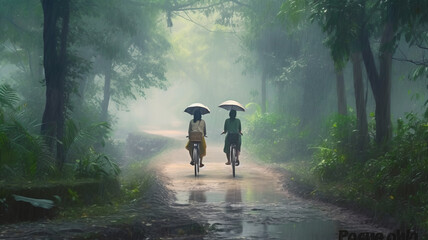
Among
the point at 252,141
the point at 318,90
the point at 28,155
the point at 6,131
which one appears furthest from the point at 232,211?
the point at 252,141

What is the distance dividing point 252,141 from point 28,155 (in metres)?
21.7

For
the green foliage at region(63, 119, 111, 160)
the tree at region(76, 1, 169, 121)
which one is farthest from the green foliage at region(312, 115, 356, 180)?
the tree at region(76, 1, 169, 121)

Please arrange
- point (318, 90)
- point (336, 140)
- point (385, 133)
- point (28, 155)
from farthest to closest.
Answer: point (318, 90) < point (336, 140) < point (385, 133) < point (28, 155)

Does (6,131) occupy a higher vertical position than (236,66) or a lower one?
lower

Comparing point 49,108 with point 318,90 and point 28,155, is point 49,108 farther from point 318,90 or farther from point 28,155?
point 318,90

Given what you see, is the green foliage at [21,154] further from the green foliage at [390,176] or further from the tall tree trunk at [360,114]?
the tall tree trunk at [360,114]

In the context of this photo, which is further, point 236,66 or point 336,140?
point 236,66

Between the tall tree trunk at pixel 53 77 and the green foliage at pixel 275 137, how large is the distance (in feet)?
44.5

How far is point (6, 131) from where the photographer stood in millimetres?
10898

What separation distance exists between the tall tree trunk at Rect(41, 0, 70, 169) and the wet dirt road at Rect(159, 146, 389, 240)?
347 centimetres

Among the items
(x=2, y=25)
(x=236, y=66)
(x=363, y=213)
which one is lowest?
(x=363, y=213)

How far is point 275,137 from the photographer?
2781 cm

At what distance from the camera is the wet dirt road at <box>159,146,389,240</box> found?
814cm

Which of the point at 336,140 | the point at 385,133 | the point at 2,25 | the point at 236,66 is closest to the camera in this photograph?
the point at 385,133
